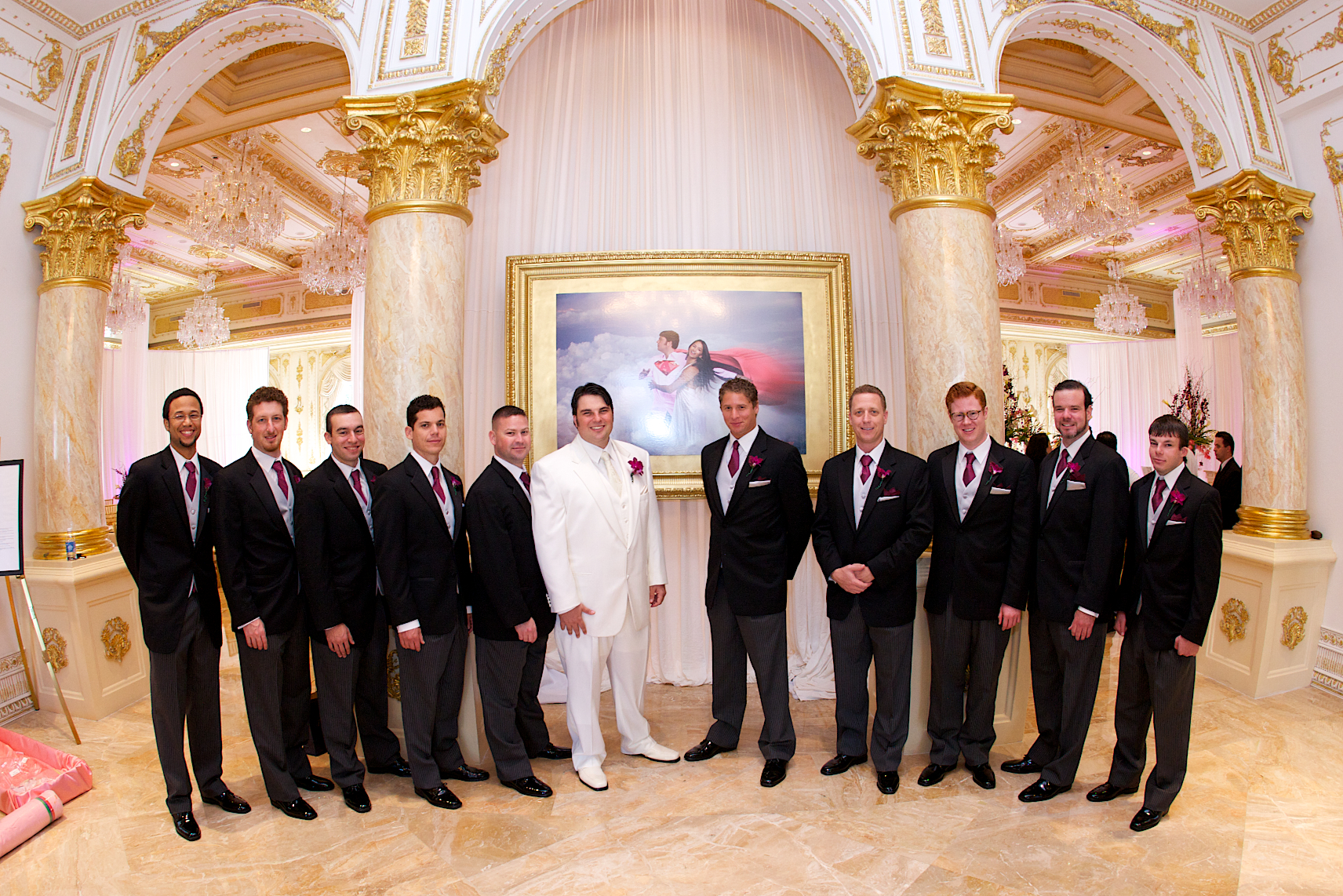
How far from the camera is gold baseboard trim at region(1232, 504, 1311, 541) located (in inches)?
189

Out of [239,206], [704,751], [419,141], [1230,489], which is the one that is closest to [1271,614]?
[1230,489]

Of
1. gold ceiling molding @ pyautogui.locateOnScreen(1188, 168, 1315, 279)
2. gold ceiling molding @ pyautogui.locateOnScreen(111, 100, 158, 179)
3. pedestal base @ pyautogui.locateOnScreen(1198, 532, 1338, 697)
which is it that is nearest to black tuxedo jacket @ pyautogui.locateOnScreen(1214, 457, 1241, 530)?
pedestal base @ pyautogui.locateOnScreen(1198, 532, 1338, 697)

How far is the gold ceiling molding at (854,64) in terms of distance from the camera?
4.19 metres

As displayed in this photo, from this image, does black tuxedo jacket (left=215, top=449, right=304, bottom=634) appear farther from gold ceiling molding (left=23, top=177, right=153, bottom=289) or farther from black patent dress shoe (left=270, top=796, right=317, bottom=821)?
gold ceiling molding (left=23, top=177, right=153, bottom=289)

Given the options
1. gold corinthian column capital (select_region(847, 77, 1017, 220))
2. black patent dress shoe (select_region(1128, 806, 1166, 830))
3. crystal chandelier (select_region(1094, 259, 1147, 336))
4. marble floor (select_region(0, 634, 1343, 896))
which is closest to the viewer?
marble floor (select_region(0, 634, 1343, 896))

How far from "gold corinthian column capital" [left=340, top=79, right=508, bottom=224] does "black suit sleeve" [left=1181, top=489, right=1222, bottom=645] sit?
351 centimetres

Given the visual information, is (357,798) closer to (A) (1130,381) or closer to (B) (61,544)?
(B) (61,544)

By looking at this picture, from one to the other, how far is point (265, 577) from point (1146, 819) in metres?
3.46

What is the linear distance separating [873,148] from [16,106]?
16.3 feet

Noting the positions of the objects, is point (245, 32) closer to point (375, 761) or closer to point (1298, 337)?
point (375, 761)

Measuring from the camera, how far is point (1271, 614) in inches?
178

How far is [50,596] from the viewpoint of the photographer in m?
4.35

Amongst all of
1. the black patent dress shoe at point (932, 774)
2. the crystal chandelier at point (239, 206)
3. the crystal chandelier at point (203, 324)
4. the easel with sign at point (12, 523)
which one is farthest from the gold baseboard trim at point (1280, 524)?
the crystal chandelier at point (203, 324)

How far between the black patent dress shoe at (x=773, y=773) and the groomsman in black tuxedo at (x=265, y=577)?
1.82 metres
